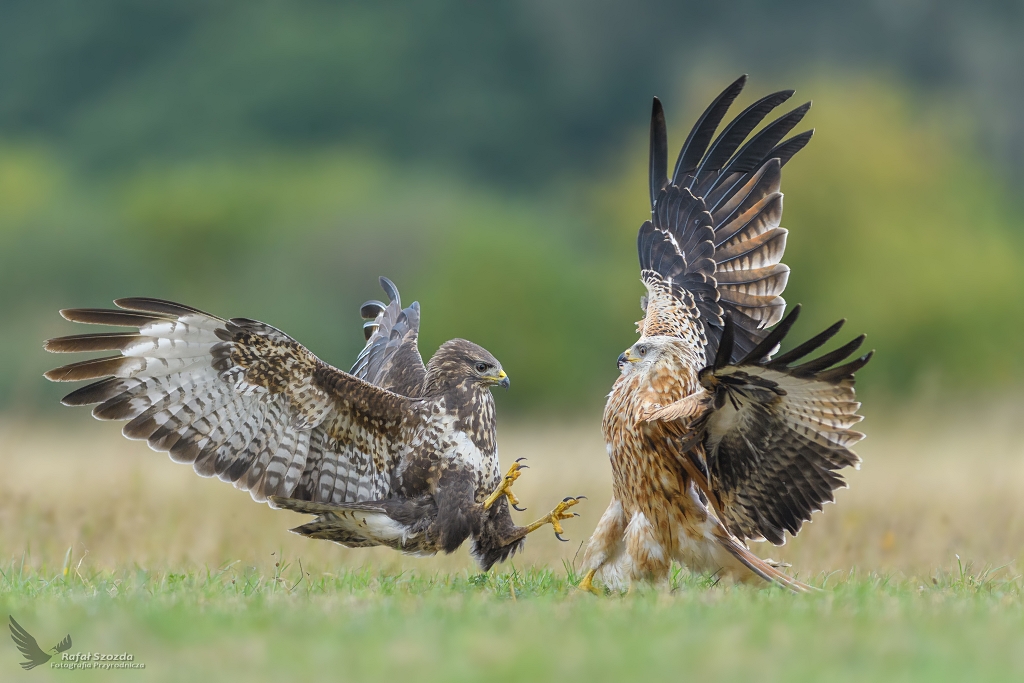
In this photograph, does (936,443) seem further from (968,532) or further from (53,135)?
(53,135)

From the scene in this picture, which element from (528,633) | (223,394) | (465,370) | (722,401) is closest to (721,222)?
(465,370)

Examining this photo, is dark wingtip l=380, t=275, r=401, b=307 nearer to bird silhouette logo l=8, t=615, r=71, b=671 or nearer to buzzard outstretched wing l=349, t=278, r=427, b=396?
buzzard outstretched wing l=349, t=278, r=427, b=396

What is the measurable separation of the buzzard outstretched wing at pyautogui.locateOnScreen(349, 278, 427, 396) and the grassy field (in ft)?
3.79

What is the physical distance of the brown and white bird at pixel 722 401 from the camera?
5.03 metres

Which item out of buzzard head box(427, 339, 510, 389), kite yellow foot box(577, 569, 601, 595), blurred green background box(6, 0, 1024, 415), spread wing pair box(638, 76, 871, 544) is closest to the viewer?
spread wing pair box(638, 76, 871, 544)

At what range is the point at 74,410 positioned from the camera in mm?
18344

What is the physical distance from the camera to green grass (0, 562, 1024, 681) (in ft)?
11.6

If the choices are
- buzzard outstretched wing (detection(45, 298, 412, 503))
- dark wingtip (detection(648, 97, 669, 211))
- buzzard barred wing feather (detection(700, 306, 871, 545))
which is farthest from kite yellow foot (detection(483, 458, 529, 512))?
dark wingtip (detection(648, 97, 669, 211))

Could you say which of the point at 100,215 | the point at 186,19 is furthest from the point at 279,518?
the point at 186,19

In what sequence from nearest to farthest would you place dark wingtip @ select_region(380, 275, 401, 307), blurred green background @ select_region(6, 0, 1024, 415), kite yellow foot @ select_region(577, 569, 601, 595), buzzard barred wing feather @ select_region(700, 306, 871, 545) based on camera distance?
buzzard barred wing feather @ select_region(700, 306, 871, 545) < kite yellow foot @ select_region(577, 569, 601, 595) < dark wingtip @ select_region(380, 275, 401, 307) < blurred green background @ select_region(6, 0, 1024, 415)

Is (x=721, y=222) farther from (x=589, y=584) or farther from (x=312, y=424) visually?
(x=312, y=424)

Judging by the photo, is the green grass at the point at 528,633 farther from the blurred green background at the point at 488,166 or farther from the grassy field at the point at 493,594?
the blurred green background at the point at 488,166

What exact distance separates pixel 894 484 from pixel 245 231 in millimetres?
33371

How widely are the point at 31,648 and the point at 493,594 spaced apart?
211cm
